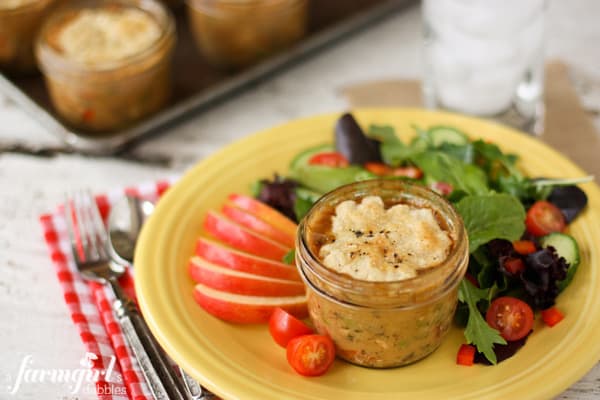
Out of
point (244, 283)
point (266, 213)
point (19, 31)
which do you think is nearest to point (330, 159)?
point (266, 213)

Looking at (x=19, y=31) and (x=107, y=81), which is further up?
(x=107, y=81)

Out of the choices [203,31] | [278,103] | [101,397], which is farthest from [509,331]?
[203,31]

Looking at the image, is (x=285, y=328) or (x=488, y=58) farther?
(x=488, y=58)

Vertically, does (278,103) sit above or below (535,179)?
below

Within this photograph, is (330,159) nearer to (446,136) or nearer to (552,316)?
(446,136)

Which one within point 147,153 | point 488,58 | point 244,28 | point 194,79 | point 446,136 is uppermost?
point 488,58

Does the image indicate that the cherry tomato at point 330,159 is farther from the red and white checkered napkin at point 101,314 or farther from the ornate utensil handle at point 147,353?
the ornate utensil handle at point 147,353

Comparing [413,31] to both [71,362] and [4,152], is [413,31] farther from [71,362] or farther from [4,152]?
[71,362]
